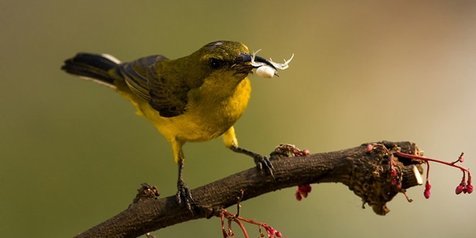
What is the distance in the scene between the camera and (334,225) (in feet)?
8.34

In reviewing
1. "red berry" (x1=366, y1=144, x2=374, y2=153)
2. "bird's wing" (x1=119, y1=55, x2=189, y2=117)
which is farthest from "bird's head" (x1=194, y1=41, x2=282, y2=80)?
"red berry" (x1=366, y1=144, x2=374, y2=153)

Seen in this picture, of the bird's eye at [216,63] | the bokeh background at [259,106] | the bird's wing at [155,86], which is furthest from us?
the bokeh background at [259,106]

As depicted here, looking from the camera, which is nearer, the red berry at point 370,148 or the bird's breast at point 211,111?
the red berry at point 370,148

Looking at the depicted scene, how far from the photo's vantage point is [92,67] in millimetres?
2021

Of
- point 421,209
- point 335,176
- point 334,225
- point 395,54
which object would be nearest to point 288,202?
point 334,225

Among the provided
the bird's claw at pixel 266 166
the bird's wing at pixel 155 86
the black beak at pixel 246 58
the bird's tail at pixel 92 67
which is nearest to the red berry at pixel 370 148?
the bird's claw at pixel 266 166

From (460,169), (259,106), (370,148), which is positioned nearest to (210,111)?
(370,148)

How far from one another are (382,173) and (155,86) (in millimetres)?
864

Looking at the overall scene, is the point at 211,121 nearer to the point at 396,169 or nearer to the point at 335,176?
the point at 335,176

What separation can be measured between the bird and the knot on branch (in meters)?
0.19

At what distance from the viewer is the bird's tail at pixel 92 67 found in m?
2.02

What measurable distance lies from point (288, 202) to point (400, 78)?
0.96 meters

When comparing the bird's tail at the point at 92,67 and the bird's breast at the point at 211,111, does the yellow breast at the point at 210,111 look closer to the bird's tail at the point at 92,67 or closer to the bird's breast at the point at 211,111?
the bird's breast at the point at 211,111

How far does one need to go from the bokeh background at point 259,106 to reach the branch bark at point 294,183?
3.18 feet
